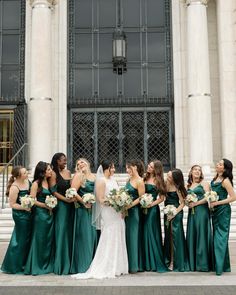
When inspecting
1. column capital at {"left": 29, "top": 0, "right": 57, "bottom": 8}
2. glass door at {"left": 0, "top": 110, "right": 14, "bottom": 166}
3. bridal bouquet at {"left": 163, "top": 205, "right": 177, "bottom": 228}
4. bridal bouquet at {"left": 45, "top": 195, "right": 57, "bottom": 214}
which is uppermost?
column capital at {"left": 29, "top": 0, "right": 57, "bottom": 8}

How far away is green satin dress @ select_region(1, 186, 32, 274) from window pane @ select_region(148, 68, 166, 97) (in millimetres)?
10563

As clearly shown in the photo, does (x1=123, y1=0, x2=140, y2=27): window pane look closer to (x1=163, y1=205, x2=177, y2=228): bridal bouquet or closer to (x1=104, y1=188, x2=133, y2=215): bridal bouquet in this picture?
(x1=163, y1=205, x2=177, y2=228): bridal bouquet

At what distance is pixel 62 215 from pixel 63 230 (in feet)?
0.85

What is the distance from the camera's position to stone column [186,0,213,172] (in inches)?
618

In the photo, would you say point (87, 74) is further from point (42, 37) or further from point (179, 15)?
point (179, 15)

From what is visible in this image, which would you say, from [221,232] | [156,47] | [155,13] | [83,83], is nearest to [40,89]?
[83,83]

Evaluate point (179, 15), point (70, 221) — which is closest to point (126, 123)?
point (179, 15)

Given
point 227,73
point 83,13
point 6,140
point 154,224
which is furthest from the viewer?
point 83,13

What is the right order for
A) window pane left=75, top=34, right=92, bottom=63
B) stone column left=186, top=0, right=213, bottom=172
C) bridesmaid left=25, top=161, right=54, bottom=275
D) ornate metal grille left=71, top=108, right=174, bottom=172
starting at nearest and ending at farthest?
bridesmaid left=25, top=161, right=54, bottom=275 < stone column left=186, top=0, right=213, bottom=172 < ornate metal grille left=71, top=108, right=174, bottom=172 < window pane left=75, top=34, right=92, bottom=63

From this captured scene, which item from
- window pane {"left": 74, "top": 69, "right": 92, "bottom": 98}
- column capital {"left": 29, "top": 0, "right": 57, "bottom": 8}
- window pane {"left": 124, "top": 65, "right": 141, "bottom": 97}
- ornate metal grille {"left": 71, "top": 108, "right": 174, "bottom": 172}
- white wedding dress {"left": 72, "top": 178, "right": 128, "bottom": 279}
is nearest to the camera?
white wedding dress {"left": 72, "top": 178, "right": 128, "bottom": 279}

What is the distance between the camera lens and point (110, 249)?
762 cm

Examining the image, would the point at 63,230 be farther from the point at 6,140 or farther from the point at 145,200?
the point at 6,140

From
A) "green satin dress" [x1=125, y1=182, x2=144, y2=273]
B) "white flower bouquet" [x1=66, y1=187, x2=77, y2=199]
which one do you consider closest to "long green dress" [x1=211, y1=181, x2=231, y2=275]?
"green satin dress" [x1=125, y1=182, x2=144, y2=273]

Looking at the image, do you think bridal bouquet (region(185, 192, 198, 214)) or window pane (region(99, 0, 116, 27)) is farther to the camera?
window pane (region(99, 0, 116, 27))
